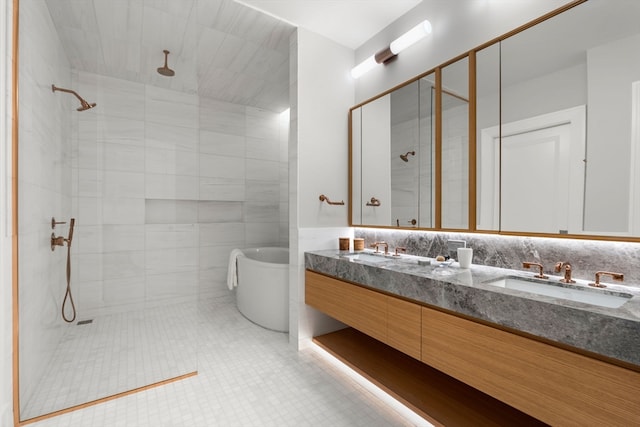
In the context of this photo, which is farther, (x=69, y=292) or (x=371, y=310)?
(x=69, y=292)

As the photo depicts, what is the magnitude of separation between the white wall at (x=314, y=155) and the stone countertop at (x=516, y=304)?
0.66 m

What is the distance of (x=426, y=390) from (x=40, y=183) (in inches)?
101

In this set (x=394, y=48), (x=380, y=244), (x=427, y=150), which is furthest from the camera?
(x=380, y=244)

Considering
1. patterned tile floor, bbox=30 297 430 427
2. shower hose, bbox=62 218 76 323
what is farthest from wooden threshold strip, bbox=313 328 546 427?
shower hose, bbox=62 218 76 323

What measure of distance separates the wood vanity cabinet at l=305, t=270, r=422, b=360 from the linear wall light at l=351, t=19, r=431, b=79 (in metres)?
1.76

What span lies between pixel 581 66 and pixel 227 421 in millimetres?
2485

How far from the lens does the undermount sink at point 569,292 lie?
1114 mm

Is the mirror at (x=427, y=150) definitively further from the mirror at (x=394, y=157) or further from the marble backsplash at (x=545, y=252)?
the marble backsplash at (x=545, y=252)

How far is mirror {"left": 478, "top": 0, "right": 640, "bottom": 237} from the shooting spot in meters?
1.18

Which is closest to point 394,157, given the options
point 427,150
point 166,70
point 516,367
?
point 427,150

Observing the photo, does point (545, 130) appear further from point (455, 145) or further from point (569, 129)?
point (455, 145)

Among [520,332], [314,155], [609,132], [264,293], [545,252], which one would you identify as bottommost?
[264,293]

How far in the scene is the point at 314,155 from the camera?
239 cm

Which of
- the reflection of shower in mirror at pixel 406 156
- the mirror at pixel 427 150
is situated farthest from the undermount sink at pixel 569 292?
the reflection of shower in mirror at pixel 406 156
